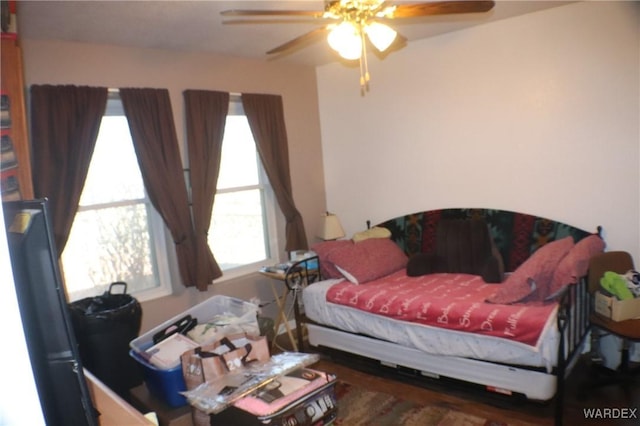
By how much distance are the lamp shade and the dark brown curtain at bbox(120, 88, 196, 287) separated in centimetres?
124

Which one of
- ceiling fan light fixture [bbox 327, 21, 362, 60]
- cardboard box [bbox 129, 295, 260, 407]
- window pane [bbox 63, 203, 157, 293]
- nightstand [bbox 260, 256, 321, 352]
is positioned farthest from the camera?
nightstand [bbox 260, 256, 321, 352]

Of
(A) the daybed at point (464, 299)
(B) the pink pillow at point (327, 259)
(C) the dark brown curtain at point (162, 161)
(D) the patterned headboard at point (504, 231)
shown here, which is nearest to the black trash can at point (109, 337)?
(C) the dark brown curtain at point (162, 161)

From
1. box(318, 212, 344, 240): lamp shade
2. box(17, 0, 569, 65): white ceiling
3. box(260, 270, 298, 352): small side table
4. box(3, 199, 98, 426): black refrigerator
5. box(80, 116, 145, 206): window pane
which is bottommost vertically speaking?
box(260, 270, 298, 352): small side table

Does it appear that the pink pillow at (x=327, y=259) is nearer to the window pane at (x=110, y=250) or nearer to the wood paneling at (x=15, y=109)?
the window pane at (x=110, y=250)

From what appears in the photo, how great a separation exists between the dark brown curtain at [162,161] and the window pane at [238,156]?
0.52 metres

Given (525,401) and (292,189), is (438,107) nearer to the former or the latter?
(292,189)

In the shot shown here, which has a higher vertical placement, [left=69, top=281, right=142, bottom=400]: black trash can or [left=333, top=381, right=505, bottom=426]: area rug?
[left=69, top=281, right=142, bottom=400]: black trash can

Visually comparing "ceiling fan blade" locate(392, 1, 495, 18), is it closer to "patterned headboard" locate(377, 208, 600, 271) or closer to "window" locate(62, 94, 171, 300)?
"patterned headboard" locate(377, 208, 600, 271)

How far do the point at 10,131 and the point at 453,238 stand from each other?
311cm

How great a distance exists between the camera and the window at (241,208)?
3889mm

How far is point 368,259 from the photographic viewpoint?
353cm

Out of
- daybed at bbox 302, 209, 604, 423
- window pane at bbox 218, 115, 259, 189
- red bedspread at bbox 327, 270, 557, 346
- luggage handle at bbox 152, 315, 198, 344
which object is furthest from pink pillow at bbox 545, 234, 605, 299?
window pane at bbox 218, 115, 259, 189

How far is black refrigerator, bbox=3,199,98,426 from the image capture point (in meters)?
0.73

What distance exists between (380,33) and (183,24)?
1.38 metres
